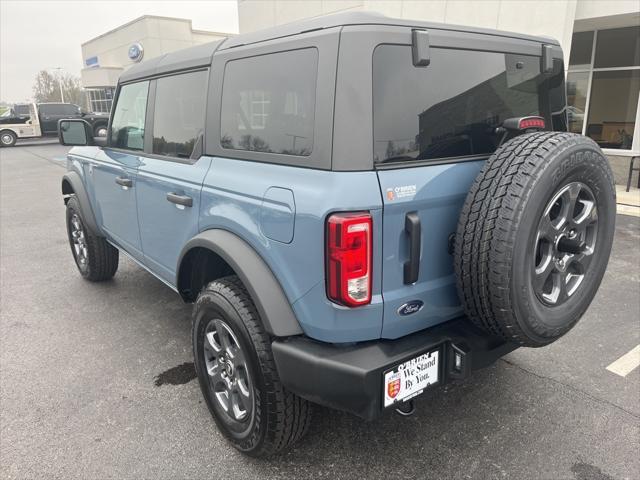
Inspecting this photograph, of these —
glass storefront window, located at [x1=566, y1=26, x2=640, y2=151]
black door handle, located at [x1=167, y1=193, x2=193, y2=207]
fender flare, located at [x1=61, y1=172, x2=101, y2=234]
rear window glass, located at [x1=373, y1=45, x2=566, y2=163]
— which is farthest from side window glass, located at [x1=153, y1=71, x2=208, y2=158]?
glass storefront window, located at [x1=566, y1=26, x2=640, y2=151]

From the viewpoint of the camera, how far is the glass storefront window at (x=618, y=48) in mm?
10047

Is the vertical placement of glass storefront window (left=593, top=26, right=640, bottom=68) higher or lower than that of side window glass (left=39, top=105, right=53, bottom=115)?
higher

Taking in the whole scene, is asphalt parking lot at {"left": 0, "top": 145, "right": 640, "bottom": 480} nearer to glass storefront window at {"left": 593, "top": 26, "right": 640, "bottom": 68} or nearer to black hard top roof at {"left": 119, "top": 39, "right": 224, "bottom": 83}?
black hard top roof at {"left": 119, "top": 39, "right": 224, "bottom": 83}

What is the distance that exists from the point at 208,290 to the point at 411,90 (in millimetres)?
1336

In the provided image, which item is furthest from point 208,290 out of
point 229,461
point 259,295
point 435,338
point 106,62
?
point 106,62

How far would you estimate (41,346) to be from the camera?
11.8 feet

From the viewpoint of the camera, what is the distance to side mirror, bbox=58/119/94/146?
13.4 ft

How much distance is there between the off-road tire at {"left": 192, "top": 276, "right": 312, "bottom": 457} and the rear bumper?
103 millimetres

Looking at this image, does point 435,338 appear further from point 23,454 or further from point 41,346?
point 41,346

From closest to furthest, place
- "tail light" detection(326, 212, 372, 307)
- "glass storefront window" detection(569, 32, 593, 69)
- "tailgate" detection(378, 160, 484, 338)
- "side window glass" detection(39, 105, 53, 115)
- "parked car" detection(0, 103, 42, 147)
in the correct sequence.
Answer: "tail light" detection(326, 212, 372, 307), "tailgate" detection(378, 160, 484, 338), "glass storefront window" detection(569, 32, 593, 69), "parked car" detection(0, 103, 42, 147), "side window glass" detection(39, 105, 53, 115)

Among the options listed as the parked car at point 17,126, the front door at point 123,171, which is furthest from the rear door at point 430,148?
the parked car at point 17,126

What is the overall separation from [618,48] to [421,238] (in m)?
11.0

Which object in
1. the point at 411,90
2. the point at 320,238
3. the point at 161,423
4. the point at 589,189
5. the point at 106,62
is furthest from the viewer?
the point at 106,62

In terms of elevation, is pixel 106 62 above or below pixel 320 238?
above
